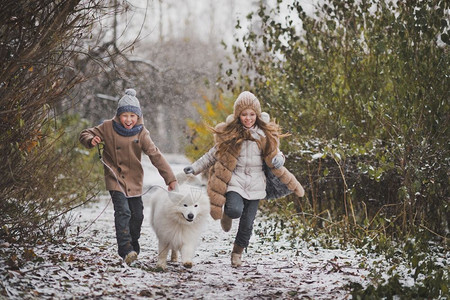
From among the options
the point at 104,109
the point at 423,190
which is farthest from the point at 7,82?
the point at 104,109

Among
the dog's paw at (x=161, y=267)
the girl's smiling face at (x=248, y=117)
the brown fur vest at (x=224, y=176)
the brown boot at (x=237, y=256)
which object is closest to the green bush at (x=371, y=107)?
the brown fur vest at (x=224, y=176)

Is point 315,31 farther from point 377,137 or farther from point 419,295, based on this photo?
point 419,295

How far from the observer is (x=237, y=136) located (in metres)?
6.16

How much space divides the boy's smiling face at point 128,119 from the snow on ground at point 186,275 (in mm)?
790

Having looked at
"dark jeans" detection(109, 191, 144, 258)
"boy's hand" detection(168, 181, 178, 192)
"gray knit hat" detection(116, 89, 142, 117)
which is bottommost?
"dark jeans" detection(109, 191, 144, 258)

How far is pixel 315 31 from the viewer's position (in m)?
7.88

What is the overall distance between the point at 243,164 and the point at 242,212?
20.6 inches

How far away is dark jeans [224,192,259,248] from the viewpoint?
6.00 meters

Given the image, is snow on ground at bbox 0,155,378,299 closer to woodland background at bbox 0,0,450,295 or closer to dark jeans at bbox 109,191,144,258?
dark jeans at bbox 109,191,144,258

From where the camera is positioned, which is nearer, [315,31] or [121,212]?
[121,212]

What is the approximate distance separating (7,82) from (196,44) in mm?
26704

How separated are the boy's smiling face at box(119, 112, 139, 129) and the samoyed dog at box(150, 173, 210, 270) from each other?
2.58ft

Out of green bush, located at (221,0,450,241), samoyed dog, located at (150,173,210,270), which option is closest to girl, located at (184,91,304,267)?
samoyed dog, located at (150,173,210,270)

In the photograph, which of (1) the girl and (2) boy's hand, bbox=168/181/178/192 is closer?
(2) boy's hand, bbox=168/181/178/192
